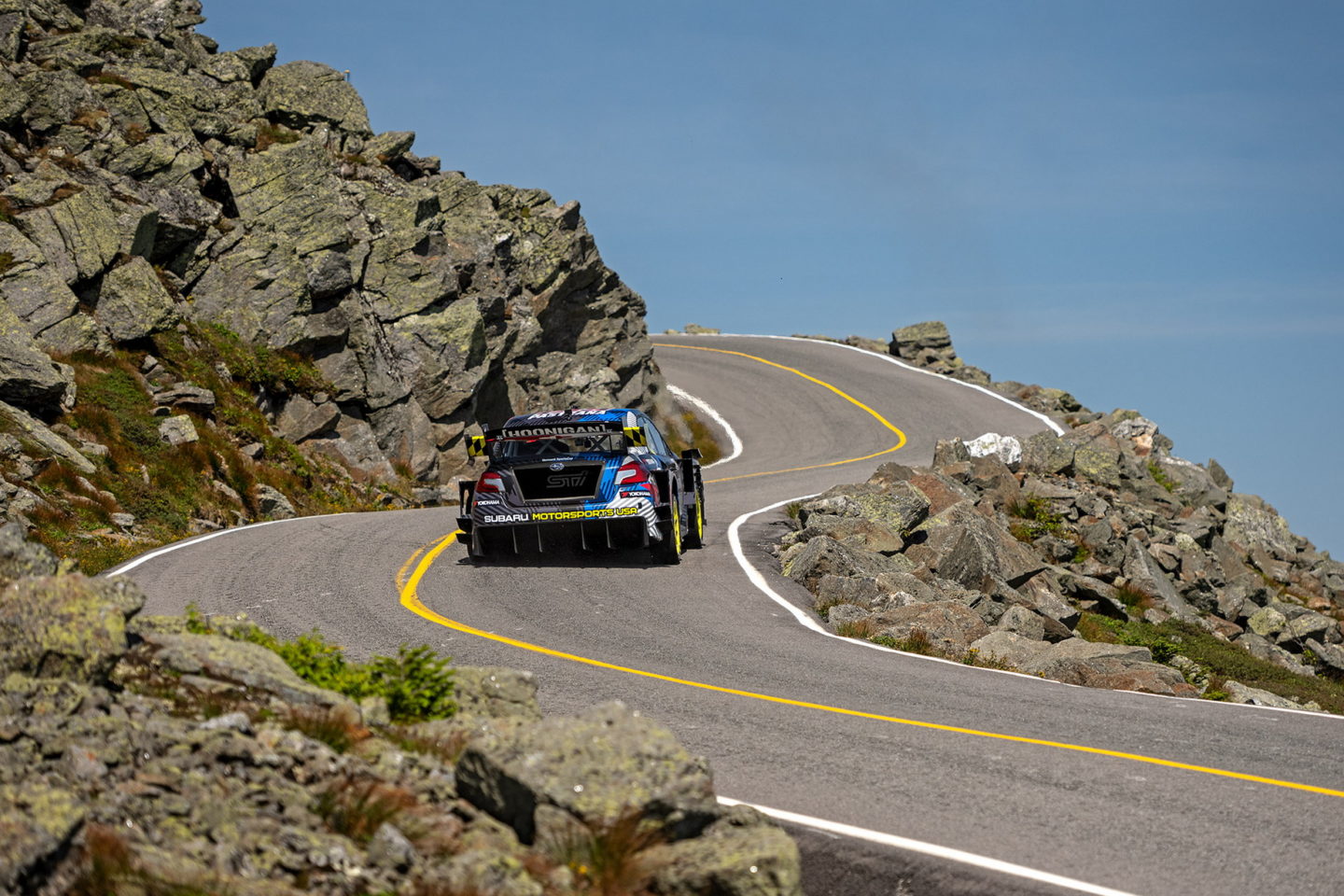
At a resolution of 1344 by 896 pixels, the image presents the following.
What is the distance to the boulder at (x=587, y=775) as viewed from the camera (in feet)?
17.7

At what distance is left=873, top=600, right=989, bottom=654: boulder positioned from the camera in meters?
13.0

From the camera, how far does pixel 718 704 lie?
9375 millimetres

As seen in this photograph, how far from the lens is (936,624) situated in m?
13.4

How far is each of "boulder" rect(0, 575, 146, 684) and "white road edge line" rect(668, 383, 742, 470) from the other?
30.5 metres

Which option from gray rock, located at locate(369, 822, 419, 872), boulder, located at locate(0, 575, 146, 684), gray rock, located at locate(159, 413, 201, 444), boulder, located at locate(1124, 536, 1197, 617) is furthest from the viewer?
boulder, located at locate(1124, 536, 1197, 617)

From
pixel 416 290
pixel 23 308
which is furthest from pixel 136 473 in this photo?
pixel 416 290

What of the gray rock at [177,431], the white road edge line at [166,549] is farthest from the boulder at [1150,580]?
the gray rock at [177,431]

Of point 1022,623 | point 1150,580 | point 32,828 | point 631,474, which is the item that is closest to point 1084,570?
point 1150,580

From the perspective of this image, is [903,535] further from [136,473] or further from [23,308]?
[23,308]

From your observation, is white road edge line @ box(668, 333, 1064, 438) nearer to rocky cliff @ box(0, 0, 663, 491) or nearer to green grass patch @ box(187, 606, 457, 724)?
rocky cliff @ box(0, 0, 663, 491)

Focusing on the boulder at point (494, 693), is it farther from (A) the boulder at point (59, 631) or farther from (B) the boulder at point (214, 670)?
(A) the boulder at point (59, 631)

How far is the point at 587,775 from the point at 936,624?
Result: 8621 millimetres

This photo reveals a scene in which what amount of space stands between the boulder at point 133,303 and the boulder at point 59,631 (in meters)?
20.0

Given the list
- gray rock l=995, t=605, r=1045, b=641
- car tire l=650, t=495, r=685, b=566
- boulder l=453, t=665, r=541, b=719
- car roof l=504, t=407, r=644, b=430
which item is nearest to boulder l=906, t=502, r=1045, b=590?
gray rock l=995, t=605, r=1045, b=641
